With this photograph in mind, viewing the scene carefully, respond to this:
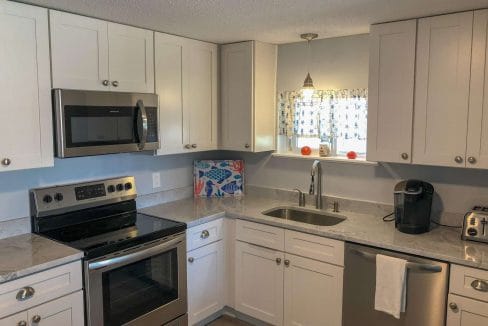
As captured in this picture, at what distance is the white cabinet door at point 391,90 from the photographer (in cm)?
250

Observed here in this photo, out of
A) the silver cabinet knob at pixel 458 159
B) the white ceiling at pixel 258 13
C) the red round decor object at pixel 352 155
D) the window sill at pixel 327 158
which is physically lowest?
the window sill at pixel 327 158

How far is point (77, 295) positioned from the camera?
214cm

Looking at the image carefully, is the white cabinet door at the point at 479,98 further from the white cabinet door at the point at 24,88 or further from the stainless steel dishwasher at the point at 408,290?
the white cabinet door at the point at 24,88

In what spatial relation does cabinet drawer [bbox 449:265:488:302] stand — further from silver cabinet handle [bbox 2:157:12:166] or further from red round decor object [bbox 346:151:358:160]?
silver cabinet handle [bbox 2:157:12:166]

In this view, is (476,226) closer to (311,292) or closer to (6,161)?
(311,292)

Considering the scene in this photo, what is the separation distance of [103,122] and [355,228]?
1667 millimetres

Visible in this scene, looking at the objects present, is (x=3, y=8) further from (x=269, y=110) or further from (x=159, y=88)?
(x=269, y=110)

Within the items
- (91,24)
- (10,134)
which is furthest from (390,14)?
(10,134)

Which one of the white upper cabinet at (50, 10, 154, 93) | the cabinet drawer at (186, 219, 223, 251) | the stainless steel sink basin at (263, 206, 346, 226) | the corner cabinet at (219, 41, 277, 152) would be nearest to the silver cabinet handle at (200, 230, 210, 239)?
the cabinet drawer at (186, 219, 223, 251)

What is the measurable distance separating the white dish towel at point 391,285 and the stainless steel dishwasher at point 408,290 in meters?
0.03

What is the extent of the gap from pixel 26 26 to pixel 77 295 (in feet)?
4.59

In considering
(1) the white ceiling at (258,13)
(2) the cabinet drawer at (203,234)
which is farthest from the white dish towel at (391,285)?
(1) the white ceiling at (258,13)

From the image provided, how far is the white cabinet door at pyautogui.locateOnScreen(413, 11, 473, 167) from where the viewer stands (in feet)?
7.61

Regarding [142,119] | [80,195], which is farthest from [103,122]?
[80,195]
